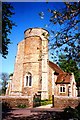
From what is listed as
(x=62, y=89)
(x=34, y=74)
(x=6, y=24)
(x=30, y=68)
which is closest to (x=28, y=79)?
(x=34, y=74)

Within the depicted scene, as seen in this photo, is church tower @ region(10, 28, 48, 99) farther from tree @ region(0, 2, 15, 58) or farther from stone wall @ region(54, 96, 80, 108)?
tree @ region(0, 2, 15, 58)

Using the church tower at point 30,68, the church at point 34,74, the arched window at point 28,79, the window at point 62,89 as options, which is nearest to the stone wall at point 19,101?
the church at point 34,74

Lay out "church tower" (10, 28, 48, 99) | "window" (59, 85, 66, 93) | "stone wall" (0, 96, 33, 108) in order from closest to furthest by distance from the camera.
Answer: "stone wall" (0, 96, 33, 108)
"church tower" (10, 28, 48, 99)
"window" (59, 85, 66, 93)

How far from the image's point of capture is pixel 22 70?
3416 cm

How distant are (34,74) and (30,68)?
1.30 meters

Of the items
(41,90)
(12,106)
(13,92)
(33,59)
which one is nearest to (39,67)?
(33,59)

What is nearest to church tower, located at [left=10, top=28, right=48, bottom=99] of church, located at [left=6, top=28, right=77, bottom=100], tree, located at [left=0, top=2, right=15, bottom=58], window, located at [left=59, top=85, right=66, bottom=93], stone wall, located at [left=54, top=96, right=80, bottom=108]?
church, located at [left=6, top=28, right=77, bottom=100]

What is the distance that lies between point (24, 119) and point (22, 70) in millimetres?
21662

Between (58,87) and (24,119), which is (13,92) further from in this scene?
(24,119)

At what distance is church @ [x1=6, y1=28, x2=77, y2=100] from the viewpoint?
3222 centimetres

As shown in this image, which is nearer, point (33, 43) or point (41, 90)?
point (41, 90)

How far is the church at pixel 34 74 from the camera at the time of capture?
106 feet

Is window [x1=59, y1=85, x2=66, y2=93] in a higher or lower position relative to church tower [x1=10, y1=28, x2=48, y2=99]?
lower

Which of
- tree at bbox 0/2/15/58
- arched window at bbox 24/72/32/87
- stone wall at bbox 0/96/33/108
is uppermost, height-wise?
tree at bbox 0/2/15/58
